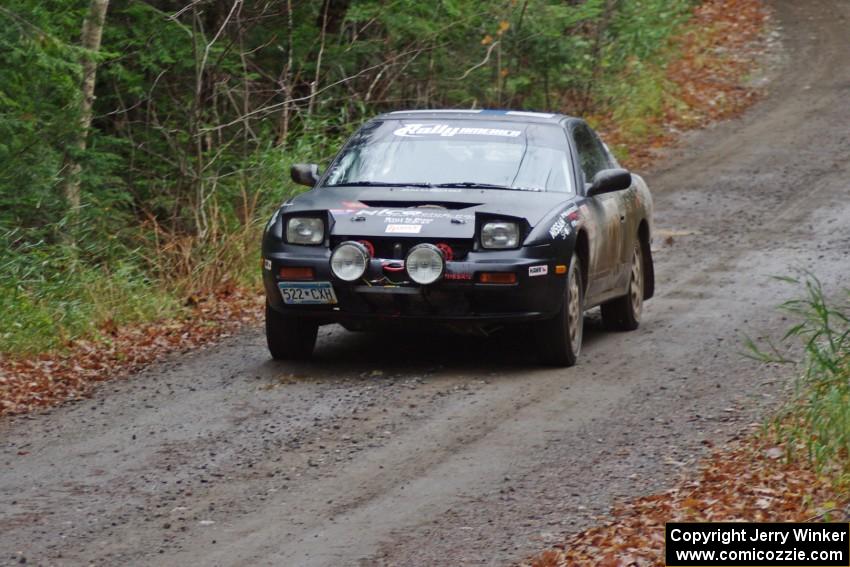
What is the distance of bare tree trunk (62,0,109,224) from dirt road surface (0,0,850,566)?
307cm

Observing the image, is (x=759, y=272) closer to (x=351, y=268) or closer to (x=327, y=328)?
(x=327, y=328)

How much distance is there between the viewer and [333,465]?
7.55 metres

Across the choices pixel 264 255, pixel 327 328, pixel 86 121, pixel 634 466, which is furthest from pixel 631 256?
pixel 86 121

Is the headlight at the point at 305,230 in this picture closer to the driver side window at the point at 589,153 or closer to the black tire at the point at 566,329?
the black tire at the point at 566,329

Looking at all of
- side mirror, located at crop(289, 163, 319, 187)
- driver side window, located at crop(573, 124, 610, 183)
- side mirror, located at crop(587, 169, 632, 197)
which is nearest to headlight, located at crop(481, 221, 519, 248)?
side mirror, located at crop(587, 169, 632, 197)

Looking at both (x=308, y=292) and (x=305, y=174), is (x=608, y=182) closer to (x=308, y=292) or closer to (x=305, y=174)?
(x=305, y=174)

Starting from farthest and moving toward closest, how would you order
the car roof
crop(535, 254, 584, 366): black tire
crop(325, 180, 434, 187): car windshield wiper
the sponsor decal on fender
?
the car roof
crop(325, 180, 434, 187): car windshield wiper
crop(535, 254, 584, 366): black tire
the sponsor decal on fender

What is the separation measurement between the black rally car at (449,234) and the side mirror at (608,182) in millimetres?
10

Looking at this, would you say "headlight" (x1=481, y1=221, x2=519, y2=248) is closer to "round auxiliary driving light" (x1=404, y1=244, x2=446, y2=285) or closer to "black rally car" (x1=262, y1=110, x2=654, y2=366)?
"black rally car" (x1=262, y1=110, x2=654, y2=366)

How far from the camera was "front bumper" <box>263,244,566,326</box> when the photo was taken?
30.9 feet

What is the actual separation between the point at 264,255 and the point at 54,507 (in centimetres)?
340

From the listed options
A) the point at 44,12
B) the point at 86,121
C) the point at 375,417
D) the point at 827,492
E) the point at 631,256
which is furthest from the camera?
the point at 86,121

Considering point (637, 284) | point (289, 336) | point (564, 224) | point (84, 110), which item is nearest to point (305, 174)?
point (289, 336)

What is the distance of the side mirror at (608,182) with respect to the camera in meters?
10.4
